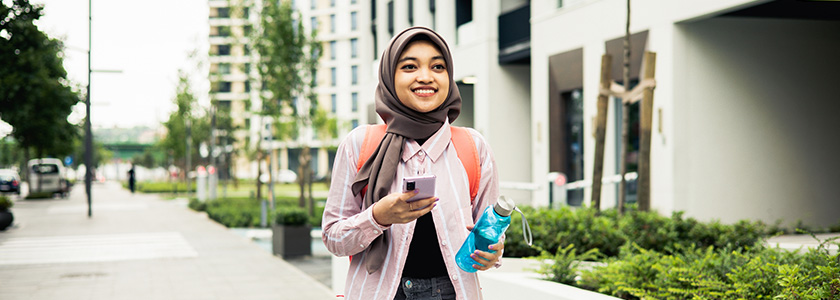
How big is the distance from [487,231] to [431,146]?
381 millimetres

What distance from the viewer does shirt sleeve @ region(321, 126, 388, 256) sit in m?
2.57

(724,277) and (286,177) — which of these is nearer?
(724,277)

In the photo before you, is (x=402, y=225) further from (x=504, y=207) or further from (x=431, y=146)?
(x=504, y=207)

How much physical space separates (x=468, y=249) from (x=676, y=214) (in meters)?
5.91

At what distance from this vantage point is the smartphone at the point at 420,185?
2.30 meters

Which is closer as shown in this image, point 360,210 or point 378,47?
point 360,210

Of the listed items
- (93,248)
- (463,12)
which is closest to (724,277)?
(93,248)

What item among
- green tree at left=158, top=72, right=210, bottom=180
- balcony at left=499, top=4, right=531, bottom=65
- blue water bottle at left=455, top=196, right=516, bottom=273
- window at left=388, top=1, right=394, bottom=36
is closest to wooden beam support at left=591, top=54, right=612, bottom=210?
blue water bottle at left=455, top=196, right=516, bottom=273

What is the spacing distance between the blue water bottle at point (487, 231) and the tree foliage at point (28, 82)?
33.0ft

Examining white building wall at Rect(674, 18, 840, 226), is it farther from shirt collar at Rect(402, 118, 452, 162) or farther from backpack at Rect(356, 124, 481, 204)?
shirt collar at Rect(402, 118, 452, 162)

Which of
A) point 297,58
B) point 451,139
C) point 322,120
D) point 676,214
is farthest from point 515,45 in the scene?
point 322,120

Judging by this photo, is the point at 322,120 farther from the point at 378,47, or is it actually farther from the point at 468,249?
A: the point at 468,249

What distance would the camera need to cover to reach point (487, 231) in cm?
248

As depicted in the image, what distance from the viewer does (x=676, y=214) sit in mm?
7879
